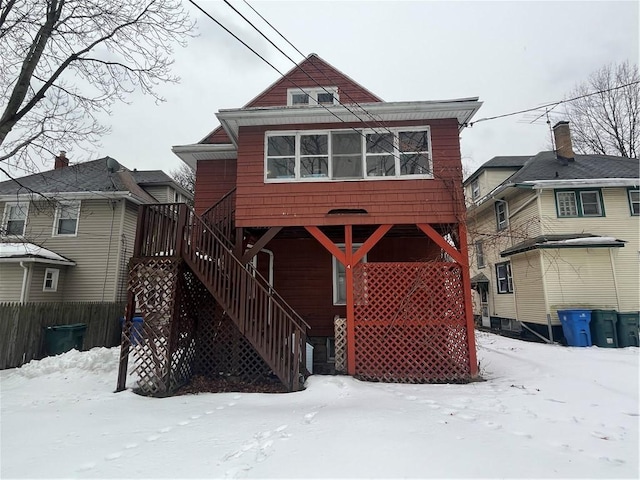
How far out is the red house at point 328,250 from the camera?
629 centimetres

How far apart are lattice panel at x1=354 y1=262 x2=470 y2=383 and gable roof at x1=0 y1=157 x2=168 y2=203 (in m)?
10.9

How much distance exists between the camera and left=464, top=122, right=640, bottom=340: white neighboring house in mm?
11156

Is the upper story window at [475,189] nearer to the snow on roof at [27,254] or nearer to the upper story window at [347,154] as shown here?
the upper story window at [347,154]

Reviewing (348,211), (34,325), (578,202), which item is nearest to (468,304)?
(348,211)

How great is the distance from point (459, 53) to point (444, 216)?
4.65m

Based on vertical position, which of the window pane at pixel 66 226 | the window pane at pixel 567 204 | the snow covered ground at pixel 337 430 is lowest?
the snow covered ground at pixel 337 430

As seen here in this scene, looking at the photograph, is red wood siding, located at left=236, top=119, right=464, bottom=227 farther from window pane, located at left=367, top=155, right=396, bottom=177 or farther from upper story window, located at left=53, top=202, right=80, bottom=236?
upper story window, located at left=53, top=202, right=80, bottom=236

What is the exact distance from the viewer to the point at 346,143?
785cm

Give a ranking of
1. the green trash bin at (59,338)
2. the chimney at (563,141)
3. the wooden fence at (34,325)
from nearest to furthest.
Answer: the wooden fence at (34,325) < the green trash bin at (59,338) < the chimney at (563,141)

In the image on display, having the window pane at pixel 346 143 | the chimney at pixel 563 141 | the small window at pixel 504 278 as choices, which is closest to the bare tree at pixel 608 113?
the chimney at pixel 563 141

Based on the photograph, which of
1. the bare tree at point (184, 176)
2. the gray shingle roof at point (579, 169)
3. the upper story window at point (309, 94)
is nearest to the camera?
the upper story window at point (309, 94)

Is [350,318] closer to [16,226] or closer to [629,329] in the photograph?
[629,329]

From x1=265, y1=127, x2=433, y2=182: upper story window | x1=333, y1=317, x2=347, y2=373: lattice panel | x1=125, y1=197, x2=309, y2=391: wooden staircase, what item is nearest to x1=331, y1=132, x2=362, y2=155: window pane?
x1=265, y1=127, x2=433, y2=182: upper story window

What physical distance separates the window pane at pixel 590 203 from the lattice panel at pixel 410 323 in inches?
325
